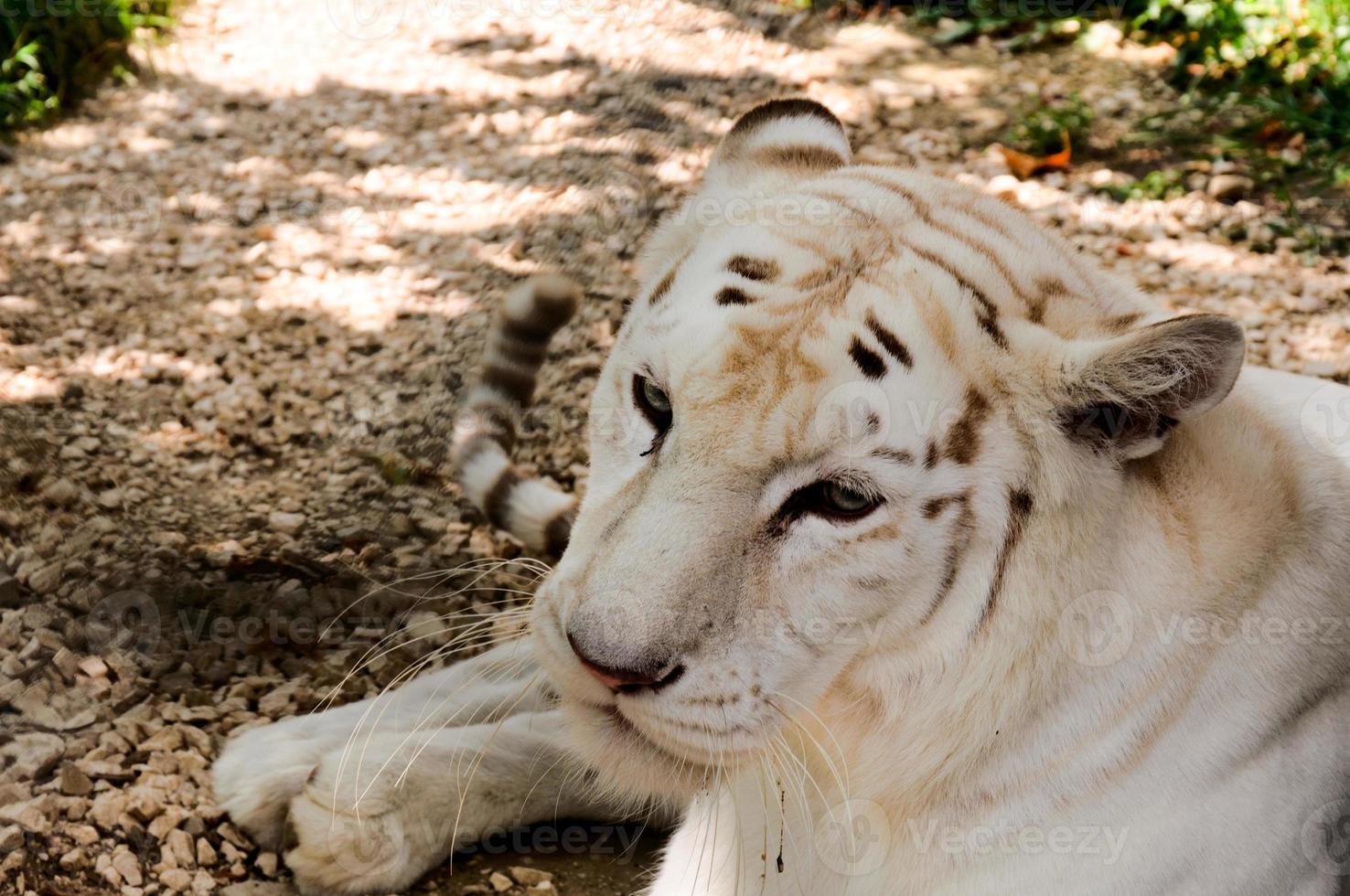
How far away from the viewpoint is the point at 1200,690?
208 centimetres

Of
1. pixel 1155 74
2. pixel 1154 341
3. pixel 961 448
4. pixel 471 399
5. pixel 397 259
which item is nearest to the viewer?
pixel 1154 341

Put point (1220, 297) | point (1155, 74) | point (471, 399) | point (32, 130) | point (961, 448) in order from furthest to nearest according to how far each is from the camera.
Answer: point (1155, 74)
point (32, 130)
point (1220, 297)
point (471, 399)
point (961, 448)

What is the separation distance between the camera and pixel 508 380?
131 inches

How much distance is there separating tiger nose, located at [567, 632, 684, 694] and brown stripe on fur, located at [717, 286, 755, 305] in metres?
0.57

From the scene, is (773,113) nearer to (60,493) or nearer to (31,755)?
(31,755)

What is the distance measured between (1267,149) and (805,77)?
6.16 feet

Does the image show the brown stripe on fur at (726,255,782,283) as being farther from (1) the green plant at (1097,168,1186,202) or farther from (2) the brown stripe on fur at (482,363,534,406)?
(1) the green plant at (1097,168,1186,202)

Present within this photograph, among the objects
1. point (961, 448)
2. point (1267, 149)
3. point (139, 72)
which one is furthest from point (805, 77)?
point (961, 448)

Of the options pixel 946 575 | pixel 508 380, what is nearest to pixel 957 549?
pixel 946 575

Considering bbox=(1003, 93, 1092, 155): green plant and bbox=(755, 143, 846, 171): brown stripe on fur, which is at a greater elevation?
bbox=(755, 143, 846, 171): brown stripe on fur

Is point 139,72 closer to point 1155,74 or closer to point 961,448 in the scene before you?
point 1155,74

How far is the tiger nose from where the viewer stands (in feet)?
5.90

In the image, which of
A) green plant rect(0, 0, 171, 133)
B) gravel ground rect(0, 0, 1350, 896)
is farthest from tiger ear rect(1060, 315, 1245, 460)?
green plant rect(0, 0, 171, 133)

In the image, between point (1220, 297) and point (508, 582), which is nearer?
point (508, 582)
